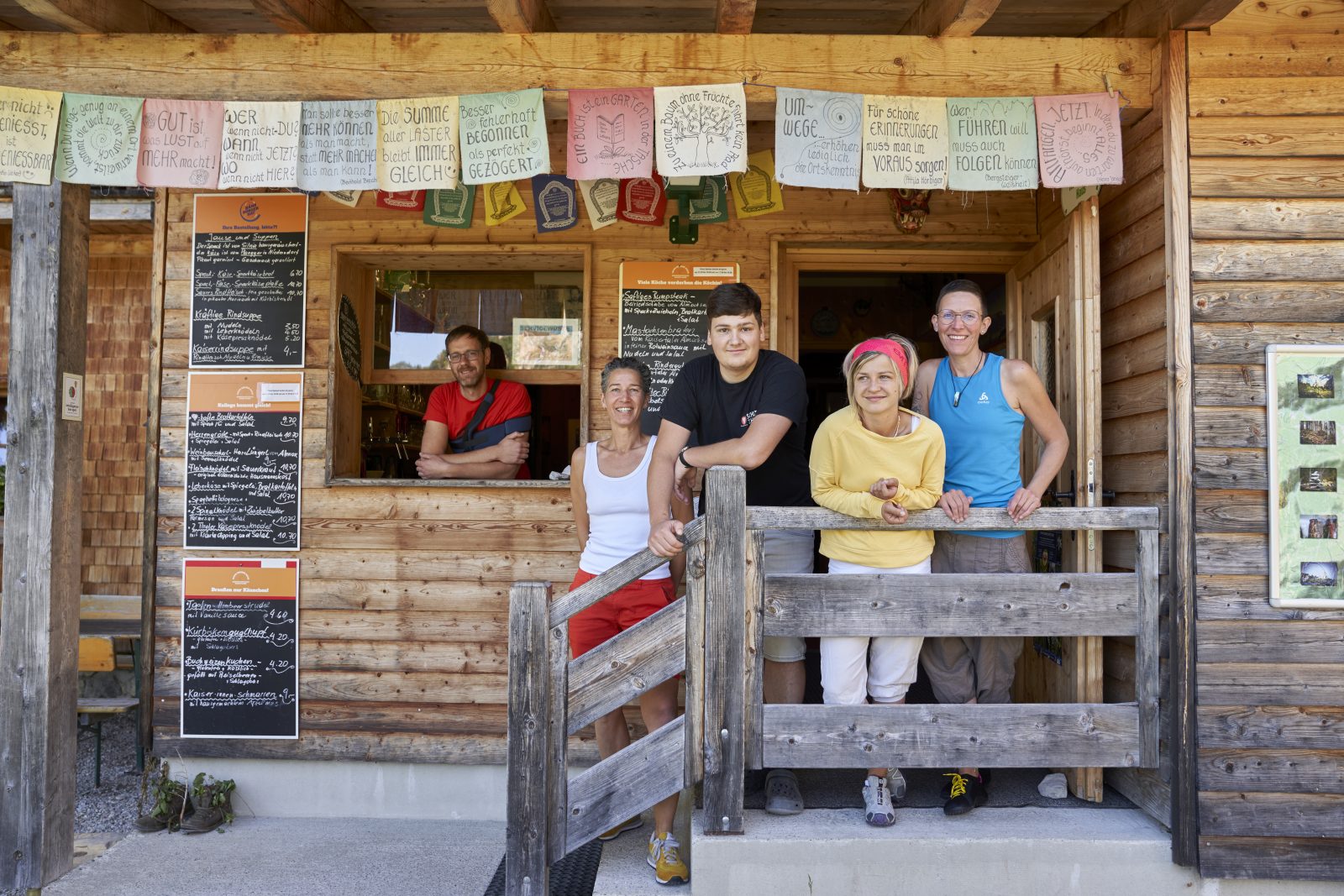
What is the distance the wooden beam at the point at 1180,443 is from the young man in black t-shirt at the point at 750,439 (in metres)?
1.29

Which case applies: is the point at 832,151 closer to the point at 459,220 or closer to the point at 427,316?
the point at 459,220

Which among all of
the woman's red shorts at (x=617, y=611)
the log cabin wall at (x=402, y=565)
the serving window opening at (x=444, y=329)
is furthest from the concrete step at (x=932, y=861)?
the serving window opening at (x=444, y=329)

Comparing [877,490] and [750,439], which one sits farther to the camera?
[750,439]

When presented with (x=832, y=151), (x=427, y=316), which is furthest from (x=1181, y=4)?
(x=427, y=316)

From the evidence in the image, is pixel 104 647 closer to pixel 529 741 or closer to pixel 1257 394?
pixel 529 741

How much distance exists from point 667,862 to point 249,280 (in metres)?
3.32

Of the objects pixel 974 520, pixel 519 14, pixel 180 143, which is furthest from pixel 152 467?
pixel 974 520

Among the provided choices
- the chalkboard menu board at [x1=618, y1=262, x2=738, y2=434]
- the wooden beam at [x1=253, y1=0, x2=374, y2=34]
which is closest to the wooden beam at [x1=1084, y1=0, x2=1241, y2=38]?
the chalkboard menu board at [x1=618, y1=262, x2=738, y2=434]

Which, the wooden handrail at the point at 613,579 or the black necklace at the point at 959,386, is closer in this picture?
the wooden handrail at the point at 613,579

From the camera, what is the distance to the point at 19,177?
11.4 feet

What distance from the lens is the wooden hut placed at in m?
3.25

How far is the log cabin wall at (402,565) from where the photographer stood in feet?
14.5

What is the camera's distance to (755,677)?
122 inches

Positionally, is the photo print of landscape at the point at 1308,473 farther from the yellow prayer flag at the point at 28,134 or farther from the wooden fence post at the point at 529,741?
the yellow prayer flag at the point at 28,134
